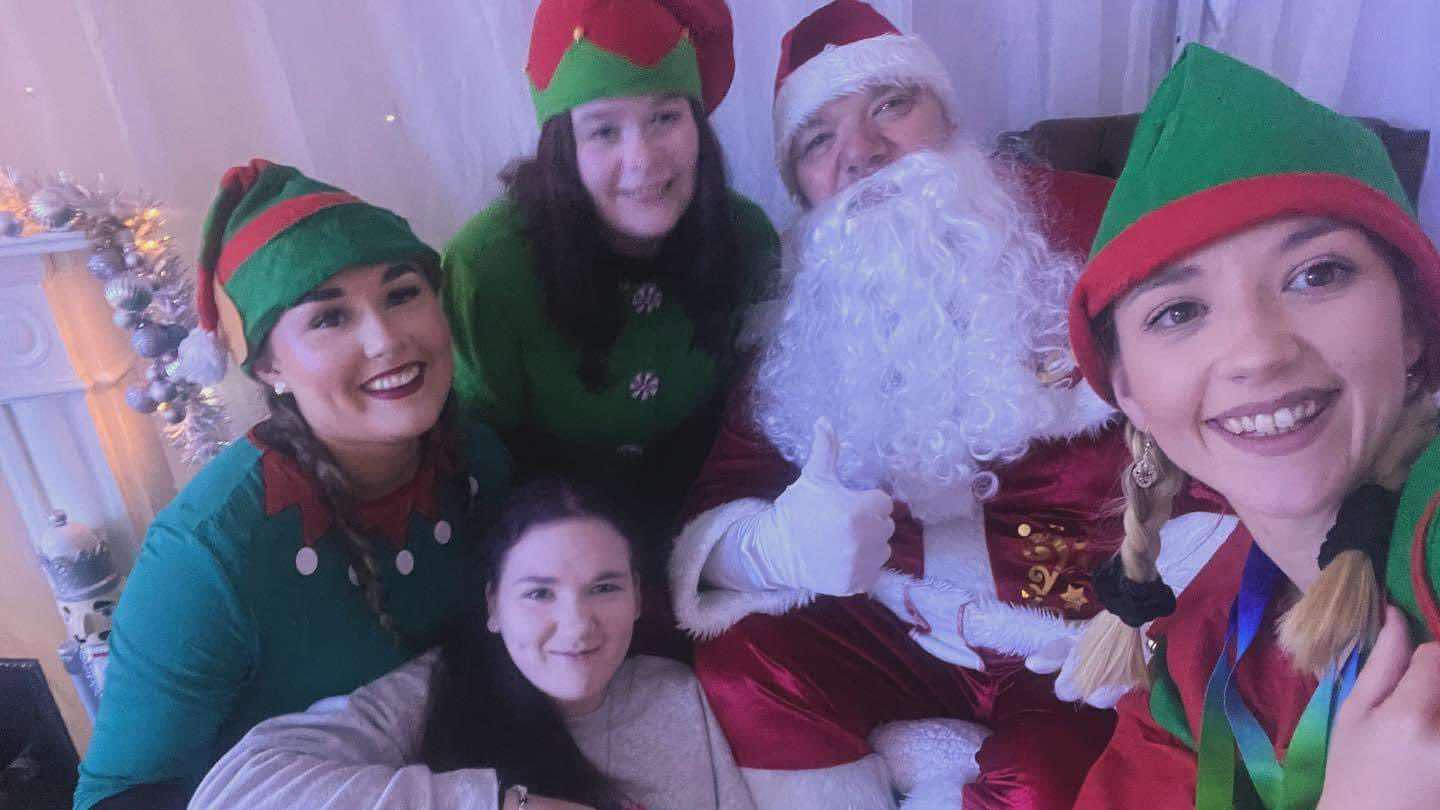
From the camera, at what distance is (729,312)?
165 cm

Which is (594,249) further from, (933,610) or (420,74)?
(933,610)

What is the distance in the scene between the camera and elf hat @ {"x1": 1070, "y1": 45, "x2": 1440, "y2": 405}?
63 cm

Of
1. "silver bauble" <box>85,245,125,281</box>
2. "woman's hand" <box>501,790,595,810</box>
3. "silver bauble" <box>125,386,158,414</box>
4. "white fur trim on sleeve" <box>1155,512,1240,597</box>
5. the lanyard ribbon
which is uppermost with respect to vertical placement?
"silver bauble" <box>85,245,125,281</box>

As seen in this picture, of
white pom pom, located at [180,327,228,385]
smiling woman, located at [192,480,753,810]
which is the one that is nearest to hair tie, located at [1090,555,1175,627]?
smiling woman, located at [192,480,753,810]

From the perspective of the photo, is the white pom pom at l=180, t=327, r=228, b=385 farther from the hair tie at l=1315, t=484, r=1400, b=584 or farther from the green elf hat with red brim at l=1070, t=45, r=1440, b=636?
the hair tie at l=1315, t=484, r=1400, b=584

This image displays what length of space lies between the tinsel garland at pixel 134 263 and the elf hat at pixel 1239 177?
1.56m

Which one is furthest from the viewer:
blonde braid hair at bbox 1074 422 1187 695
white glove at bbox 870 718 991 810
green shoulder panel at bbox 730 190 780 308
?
green shoulder panel at bbox 730 190 780 308

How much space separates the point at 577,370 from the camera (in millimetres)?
1592

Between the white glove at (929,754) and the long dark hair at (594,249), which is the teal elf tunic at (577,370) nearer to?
the long dark hair at (594,249)

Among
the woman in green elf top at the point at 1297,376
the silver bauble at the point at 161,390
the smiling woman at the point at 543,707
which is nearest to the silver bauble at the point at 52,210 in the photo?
the silver bauble at the point at 161,390

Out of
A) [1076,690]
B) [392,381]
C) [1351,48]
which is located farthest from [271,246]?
[1351,48]

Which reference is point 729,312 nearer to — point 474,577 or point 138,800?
point 474,577

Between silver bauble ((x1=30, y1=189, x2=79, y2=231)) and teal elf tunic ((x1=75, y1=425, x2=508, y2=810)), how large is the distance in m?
0.71

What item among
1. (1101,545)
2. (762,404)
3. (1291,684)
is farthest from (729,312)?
(1291,684)
